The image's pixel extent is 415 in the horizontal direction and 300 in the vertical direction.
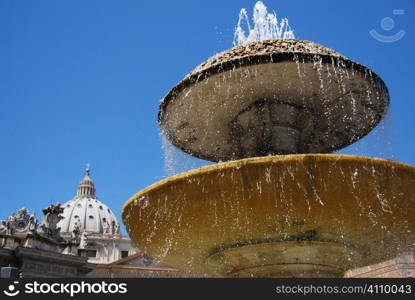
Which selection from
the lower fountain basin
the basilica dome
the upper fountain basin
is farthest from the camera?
the basilica dome

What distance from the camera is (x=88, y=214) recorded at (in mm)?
92500

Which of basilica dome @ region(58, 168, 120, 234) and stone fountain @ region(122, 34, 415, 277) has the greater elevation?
basilica dome @ region(58, 168, 120, 234)

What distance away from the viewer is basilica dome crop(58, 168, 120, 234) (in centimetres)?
8985

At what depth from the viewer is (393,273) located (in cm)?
2728

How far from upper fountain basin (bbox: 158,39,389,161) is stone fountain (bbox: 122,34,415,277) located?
1 cm

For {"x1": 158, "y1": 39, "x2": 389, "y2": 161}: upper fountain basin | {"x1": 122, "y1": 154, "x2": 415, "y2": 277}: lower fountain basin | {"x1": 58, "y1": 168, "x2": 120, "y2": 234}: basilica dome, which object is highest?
{"x1": 58, "y1": 168, "x2": 120, "y2": 234}: basilica dome

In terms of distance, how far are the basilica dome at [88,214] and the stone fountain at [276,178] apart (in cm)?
8195

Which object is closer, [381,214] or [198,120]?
[381,214]

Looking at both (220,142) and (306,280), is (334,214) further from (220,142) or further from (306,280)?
(220,142)

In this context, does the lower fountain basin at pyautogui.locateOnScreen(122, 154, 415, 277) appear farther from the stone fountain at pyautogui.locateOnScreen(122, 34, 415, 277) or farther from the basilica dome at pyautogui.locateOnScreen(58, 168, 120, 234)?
the basilica dome at pyautogui.locateOnScreen(58, 168, 120, 234)

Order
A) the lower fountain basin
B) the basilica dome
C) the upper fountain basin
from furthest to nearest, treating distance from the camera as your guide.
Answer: the basilica dome → the upper fountain basin → the lower fountain basin

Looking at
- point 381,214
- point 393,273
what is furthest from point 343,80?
point 393,273

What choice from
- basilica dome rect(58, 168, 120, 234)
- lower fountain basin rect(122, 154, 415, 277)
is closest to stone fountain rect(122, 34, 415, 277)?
lower fountain basin rect(122, 154, 415, 277)

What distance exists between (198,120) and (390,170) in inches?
102
